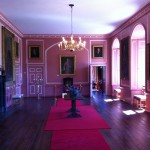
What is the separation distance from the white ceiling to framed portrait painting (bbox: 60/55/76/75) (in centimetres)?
217

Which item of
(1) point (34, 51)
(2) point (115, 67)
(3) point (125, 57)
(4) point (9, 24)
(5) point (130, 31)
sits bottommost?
(2) point (115, 67)

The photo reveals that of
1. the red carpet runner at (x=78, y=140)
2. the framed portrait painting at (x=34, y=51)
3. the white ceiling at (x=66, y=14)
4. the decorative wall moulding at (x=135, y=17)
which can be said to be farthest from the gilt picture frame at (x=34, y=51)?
the red carpet runner at (x=78, y=140)

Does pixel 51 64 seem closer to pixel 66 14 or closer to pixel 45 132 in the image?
pixel 66 14

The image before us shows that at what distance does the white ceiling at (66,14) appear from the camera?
794 centimetres

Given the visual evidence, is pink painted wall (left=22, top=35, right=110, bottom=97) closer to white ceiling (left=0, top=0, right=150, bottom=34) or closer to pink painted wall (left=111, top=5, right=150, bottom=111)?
white ceiling (left=0, top=0, right=150, bottom=34)

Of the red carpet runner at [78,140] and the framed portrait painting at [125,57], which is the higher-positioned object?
the framed portrait painting at [125,57]

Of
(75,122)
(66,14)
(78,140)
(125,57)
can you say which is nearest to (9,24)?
(66,14)

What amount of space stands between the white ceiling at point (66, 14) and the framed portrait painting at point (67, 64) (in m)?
2.17

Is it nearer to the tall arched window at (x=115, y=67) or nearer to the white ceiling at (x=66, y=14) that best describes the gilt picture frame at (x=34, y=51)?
the white ceiling at (x=66, y=14)

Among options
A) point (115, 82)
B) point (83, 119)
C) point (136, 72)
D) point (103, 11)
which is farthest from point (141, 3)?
point (115, 82)

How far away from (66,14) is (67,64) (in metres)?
5.51

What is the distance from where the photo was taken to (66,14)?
9.41 metres

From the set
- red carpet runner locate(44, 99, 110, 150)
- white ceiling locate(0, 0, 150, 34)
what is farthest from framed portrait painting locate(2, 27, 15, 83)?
red carpet runner locate(44, 99, 110, 150)

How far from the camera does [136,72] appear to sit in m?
10.8
